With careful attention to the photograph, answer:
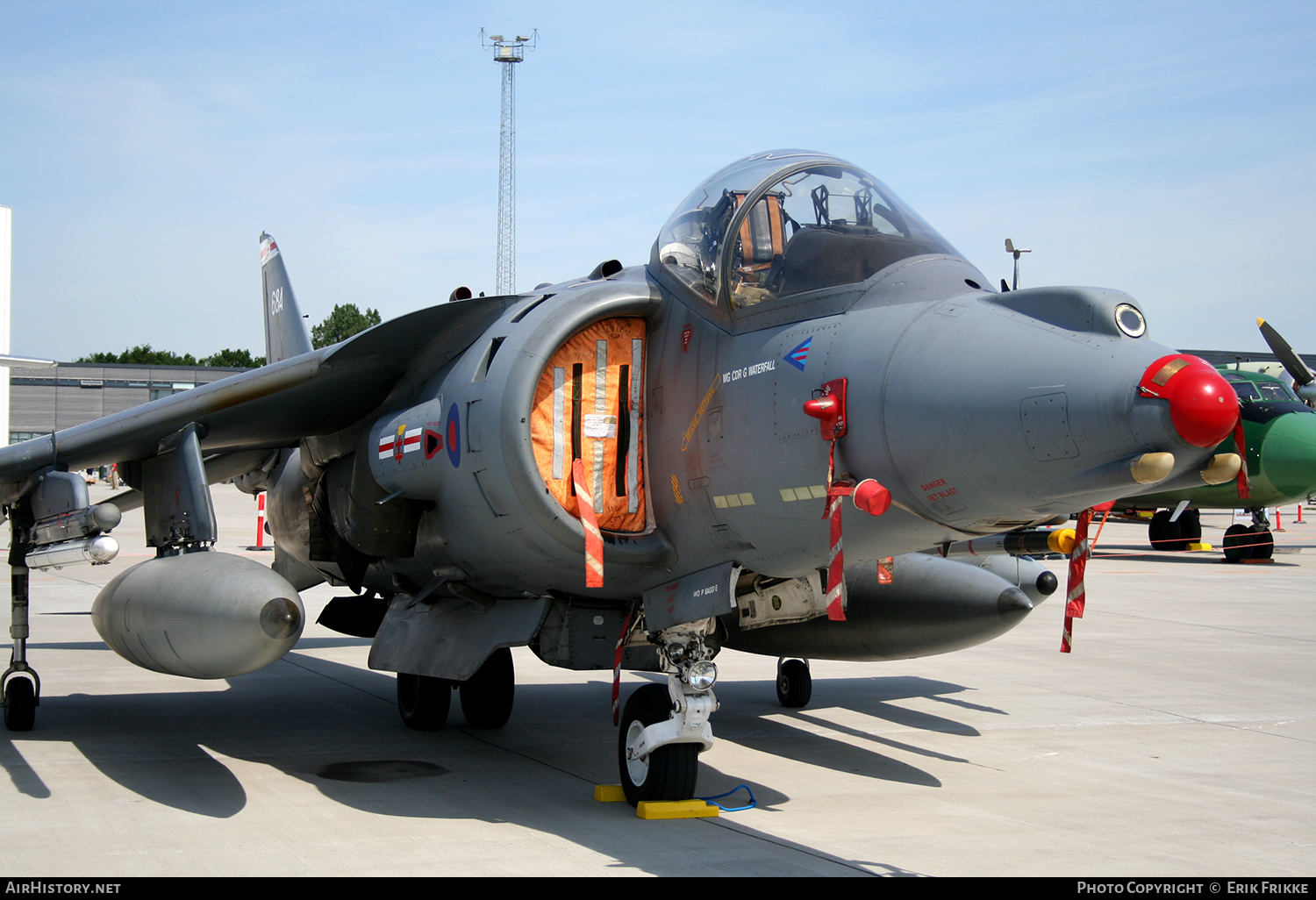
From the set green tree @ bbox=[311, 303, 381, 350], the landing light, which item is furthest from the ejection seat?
green tree @ bbox=[311, 303, 381, 350]

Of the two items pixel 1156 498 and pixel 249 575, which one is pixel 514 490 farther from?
pixel 1156 498

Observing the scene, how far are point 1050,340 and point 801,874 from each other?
2.50 metres

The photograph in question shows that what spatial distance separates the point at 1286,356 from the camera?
25.1 metres

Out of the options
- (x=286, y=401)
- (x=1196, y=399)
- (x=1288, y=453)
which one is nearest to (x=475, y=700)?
(x=286, y=401)

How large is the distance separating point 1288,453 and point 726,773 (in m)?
16.1

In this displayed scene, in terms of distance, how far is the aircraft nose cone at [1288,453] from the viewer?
19094 millimetres

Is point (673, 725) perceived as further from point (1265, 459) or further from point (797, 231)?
point (1265, 459)

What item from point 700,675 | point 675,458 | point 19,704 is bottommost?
point 19,704

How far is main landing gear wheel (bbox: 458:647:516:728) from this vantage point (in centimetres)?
847

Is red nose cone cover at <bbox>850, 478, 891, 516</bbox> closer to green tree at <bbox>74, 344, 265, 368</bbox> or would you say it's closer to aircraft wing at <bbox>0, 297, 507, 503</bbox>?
aircraft wing at <bbox>0, 297, 507, 503</bbox>

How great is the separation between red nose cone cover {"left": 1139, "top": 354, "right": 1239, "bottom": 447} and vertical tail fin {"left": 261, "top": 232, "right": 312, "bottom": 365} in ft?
→ 28.0

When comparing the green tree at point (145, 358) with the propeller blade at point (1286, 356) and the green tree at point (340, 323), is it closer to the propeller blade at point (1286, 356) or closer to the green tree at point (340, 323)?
the green tree at point (340, 323)

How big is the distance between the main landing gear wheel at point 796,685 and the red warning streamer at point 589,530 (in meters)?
4.23

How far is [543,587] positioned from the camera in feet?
21.1
